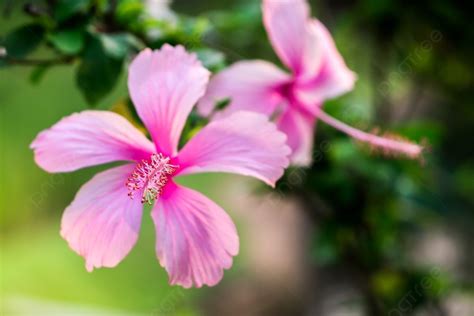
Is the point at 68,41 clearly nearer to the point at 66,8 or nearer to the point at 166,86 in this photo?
the point at 66,8

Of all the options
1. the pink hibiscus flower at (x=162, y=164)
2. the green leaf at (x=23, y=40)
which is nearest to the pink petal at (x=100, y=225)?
the pink hibiscus flower at (x=162, y=164)

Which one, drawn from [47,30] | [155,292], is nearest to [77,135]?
[47,30]

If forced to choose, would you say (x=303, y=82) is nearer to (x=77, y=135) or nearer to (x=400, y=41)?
(x=77, y=135)

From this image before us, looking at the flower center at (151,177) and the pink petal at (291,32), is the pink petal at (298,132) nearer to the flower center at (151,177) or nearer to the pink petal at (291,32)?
the pink petal at (291,32)

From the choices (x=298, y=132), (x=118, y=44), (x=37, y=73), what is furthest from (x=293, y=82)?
(x=37, y=73)

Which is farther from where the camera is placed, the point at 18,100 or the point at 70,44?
the point at 18,100

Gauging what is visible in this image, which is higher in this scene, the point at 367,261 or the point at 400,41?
the point at 400,41

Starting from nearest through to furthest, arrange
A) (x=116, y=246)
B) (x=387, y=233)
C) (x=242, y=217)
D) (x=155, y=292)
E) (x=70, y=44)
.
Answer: (x=116, y=246) → (x=70, y=44) → (x=387, y=233) → (x=155, y=292) → (x=242, y=217)
